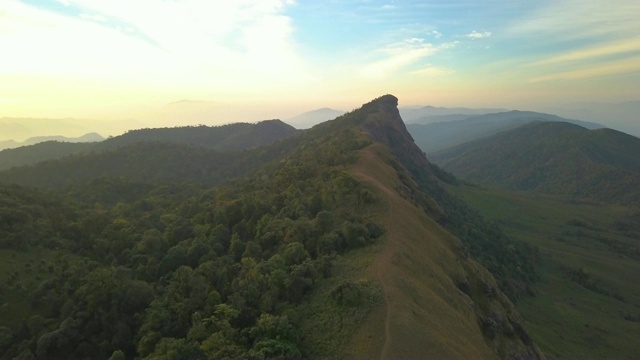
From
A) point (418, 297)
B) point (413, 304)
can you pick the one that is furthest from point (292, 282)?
point (418, 297)

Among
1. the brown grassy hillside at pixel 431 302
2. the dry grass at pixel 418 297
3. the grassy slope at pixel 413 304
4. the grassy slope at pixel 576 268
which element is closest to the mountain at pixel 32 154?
the brown grassy hillside at pixel 431 302

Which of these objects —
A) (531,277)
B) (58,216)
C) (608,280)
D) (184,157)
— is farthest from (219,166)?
(608,280)

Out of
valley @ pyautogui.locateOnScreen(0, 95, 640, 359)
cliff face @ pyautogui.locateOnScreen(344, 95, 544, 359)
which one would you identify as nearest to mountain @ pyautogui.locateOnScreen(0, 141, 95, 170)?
valley @ pyautogui.locateOnScreen(0, 95, 640, 359)

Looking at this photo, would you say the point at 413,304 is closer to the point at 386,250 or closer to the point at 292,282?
the point at 386,250

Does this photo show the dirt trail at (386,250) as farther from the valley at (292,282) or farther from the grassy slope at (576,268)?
the grassy slope at (576,268)

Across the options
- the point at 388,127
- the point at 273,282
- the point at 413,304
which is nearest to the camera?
the point at 413,304

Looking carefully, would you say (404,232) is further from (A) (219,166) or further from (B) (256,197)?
(A) (219,166)
